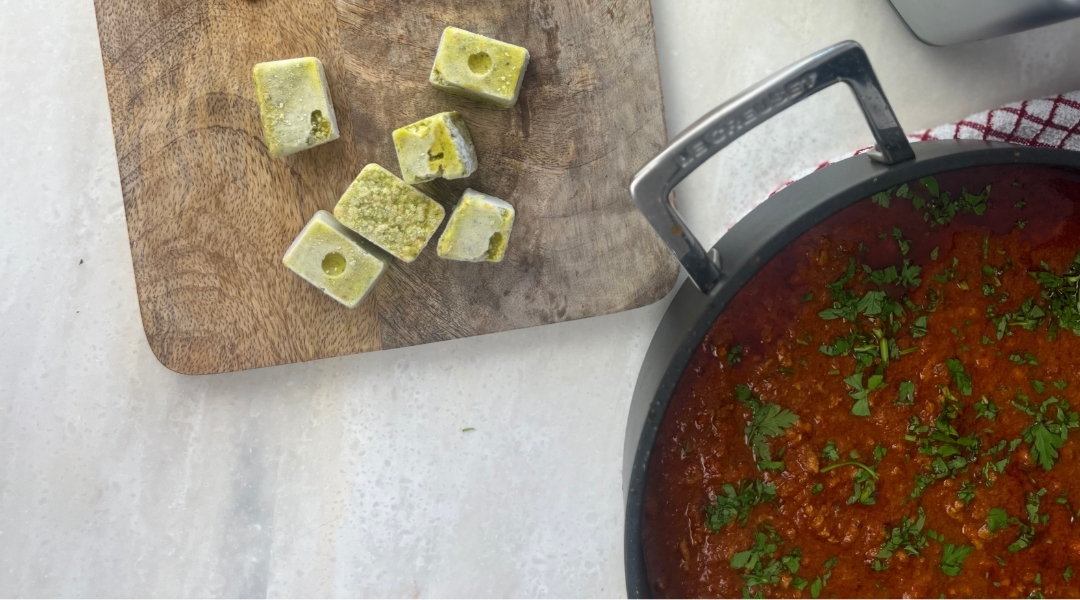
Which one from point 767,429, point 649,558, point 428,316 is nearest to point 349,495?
point 428,316

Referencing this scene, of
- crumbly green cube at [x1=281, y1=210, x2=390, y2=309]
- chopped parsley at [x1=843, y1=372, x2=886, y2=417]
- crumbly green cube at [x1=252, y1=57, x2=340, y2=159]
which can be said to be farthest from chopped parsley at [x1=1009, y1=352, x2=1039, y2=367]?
crumbly green cube at [x1=252, y1=57, x2=340, y2=159]

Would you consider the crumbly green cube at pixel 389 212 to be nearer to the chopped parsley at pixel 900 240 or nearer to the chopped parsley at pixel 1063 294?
the chopped parsley at pixel 900 240

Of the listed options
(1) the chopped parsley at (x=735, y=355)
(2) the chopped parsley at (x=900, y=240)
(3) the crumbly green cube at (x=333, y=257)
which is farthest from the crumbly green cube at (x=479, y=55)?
(2) the chopped parsley at (x=900, y=240)

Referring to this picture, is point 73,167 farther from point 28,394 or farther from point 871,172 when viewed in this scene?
point 871,172

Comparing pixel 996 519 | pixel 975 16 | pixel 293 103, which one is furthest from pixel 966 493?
pixel 293 103

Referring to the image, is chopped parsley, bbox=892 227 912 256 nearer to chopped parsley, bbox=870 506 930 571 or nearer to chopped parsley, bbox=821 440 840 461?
chopped parsley, bbox=821 440 840 461
